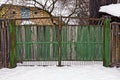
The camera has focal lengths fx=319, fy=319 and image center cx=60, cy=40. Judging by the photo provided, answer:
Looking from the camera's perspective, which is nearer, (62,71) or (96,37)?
(62,71)

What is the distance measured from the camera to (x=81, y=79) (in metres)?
10.3

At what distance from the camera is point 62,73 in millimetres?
11133

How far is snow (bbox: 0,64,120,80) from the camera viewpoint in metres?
10.6

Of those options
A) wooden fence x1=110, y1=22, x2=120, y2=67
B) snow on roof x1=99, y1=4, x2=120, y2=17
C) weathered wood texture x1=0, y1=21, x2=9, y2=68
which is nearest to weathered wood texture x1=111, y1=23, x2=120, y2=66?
wooden fence x1=110, y1=22, x2=120, y2=67

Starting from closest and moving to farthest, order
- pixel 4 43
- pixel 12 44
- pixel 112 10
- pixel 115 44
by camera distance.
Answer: pixel 4 43
pixel 12 44
pixel 115 44
pixel 112 10

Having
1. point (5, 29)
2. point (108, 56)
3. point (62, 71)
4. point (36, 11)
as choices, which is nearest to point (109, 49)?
point (108, 56)

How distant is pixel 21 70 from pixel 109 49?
11.2 ft

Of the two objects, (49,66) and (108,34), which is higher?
(108,34)

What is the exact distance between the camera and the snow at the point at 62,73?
10562mm

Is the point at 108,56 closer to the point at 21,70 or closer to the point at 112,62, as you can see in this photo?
the point at 112,62

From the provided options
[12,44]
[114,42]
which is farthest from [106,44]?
[12,44]

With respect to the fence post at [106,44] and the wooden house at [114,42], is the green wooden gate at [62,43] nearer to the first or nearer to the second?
the fence post at [106,44]

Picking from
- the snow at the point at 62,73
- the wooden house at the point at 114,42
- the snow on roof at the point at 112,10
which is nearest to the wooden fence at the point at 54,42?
the wooden house at the point at 114,42

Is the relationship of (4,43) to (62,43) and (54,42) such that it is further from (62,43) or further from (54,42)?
(62,43)
